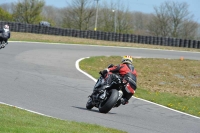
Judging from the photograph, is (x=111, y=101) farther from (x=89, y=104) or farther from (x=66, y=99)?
(x=66, y=99)

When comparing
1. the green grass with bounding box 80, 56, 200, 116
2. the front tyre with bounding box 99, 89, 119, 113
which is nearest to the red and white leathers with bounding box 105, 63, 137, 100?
the front tyre with bounding box 99, 89, 119, 113

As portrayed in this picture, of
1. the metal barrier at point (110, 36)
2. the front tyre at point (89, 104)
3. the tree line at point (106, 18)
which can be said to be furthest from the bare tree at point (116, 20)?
the front tyre at point (89, 104)

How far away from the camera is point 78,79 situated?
19938 millimetres

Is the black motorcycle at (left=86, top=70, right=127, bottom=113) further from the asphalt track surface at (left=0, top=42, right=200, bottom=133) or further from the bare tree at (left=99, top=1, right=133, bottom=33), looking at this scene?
the bare tree at (left=99, top=1, right=133, bottom=33)

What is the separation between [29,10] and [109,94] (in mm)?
66504

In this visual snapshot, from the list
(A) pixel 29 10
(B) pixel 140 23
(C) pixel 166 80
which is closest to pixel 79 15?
(A) pixel 29 10

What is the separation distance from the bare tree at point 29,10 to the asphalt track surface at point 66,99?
51367mm

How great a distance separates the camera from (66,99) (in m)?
14.4

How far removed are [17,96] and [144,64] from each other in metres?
16.3

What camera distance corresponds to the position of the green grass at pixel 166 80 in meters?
16.8

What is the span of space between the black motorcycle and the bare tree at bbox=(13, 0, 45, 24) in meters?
64.8

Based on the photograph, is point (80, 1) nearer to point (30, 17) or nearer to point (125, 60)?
point (30, 17)

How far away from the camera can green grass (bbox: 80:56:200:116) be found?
16.8 m

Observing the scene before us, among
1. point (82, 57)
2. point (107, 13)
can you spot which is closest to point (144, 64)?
point (82, 57)
